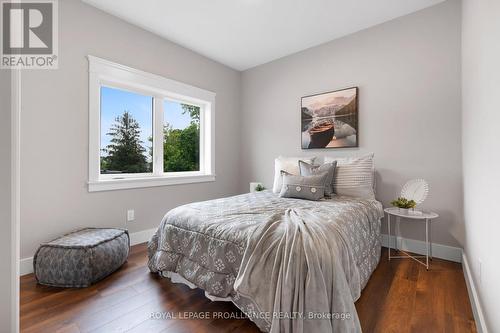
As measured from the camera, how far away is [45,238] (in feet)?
7.09

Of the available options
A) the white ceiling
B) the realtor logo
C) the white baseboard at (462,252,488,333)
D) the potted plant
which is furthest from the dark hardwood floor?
the white ceiling

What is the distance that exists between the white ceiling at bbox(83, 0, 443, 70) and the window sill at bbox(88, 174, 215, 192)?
1.86 m

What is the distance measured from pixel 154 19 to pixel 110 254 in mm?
2543

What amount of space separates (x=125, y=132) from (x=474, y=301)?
358 centimetres

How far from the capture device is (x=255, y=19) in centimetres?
264

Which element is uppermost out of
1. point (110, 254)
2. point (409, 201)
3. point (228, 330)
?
point (409, 201)

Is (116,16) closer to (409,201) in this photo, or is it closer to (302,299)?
(302,299)

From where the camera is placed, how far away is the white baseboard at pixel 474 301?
1.32 metres

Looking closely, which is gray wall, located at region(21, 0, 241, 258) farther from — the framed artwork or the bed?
the framed artwork

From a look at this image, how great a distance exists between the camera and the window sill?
8.18 feet

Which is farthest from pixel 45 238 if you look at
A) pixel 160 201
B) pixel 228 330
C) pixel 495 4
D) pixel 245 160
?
pixel 495 4

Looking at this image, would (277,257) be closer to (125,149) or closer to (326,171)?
(326,171)

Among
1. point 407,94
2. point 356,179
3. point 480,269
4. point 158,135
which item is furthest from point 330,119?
point 158,135

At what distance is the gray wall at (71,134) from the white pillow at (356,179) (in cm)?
224
